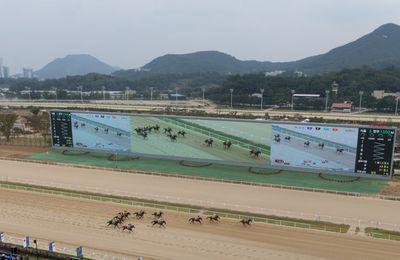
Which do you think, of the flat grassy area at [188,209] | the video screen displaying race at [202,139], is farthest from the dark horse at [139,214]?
the video screen displaying race at [202,139]

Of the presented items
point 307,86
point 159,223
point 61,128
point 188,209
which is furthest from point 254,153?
point 307,86

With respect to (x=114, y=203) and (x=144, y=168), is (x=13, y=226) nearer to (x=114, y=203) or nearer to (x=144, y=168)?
(x=114, y=203)

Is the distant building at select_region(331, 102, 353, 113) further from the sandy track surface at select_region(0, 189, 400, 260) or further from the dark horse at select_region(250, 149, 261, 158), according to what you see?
the sandy track surface at select_region(0, 189, 400, 260)

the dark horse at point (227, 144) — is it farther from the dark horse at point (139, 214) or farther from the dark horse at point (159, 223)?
the dark horse at point (159, 223)

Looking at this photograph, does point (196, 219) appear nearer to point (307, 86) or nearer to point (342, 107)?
point (342, 107)

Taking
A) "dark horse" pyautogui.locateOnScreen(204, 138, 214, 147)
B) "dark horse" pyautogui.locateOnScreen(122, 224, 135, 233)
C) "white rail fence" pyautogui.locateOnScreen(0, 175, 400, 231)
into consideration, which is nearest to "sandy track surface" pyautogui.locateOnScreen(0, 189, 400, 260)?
"dark horse" pyautogui.locateOnScreen(122, 224, 135, 233)
